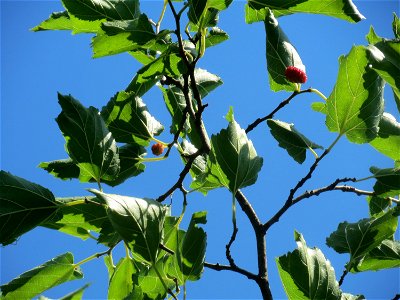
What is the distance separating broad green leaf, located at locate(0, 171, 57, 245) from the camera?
1.26 metres

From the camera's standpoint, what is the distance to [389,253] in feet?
4.83

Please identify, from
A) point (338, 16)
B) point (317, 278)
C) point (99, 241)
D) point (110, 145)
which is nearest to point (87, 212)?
point (99, 241)

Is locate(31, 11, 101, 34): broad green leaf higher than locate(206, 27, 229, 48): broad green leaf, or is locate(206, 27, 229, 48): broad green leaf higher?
locate(31, 11, 101, 34): broad green leaf

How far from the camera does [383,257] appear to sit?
4.84ft

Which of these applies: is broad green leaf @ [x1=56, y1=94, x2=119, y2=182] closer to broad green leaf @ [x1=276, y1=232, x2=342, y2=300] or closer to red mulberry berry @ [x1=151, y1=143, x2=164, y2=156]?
red mulberry berry @ [x1=151, y1=143, x2=164, y2=156]

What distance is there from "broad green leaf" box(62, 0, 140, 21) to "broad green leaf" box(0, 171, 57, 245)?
0.48 meters

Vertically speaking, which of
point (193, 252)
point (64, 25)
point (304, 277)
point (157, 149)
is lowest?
point (304, 277)

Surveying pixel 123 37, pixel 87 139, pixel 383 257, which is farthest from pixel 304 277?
pixel 123 37

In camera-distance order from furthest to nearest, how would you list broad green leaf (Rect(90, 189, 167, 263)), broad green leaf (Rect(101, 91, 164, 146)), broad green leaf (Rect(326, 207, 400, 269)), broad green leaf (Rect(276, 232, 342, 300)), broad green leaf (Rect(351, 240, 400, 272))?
broad green leaf (Rect(101, 91, 164, 146))
broad green leaf (Rect(351, 240, 400, 272))
broad green leaf (Rect(326, 207, 400, 269))
broad green leaf (Rect(276, 232, 342, 300))
broad green leaf (Rect(90, 189, 167, 263))

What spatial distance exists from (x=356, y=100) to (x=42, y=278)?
935 millimetres

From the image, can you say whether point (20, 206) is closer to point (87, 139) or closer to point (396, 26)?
point (87, 139)

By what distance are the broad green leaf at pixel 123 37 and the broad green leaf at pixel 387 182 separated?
0.73 metres

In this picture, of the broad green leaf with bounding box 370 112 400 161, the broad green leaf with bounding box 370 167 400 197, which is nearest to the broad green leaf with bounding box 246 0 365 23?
the broad green leaf with bounding box 370 112 400 161

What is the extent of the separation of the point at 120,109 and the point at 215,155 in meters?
0.43
